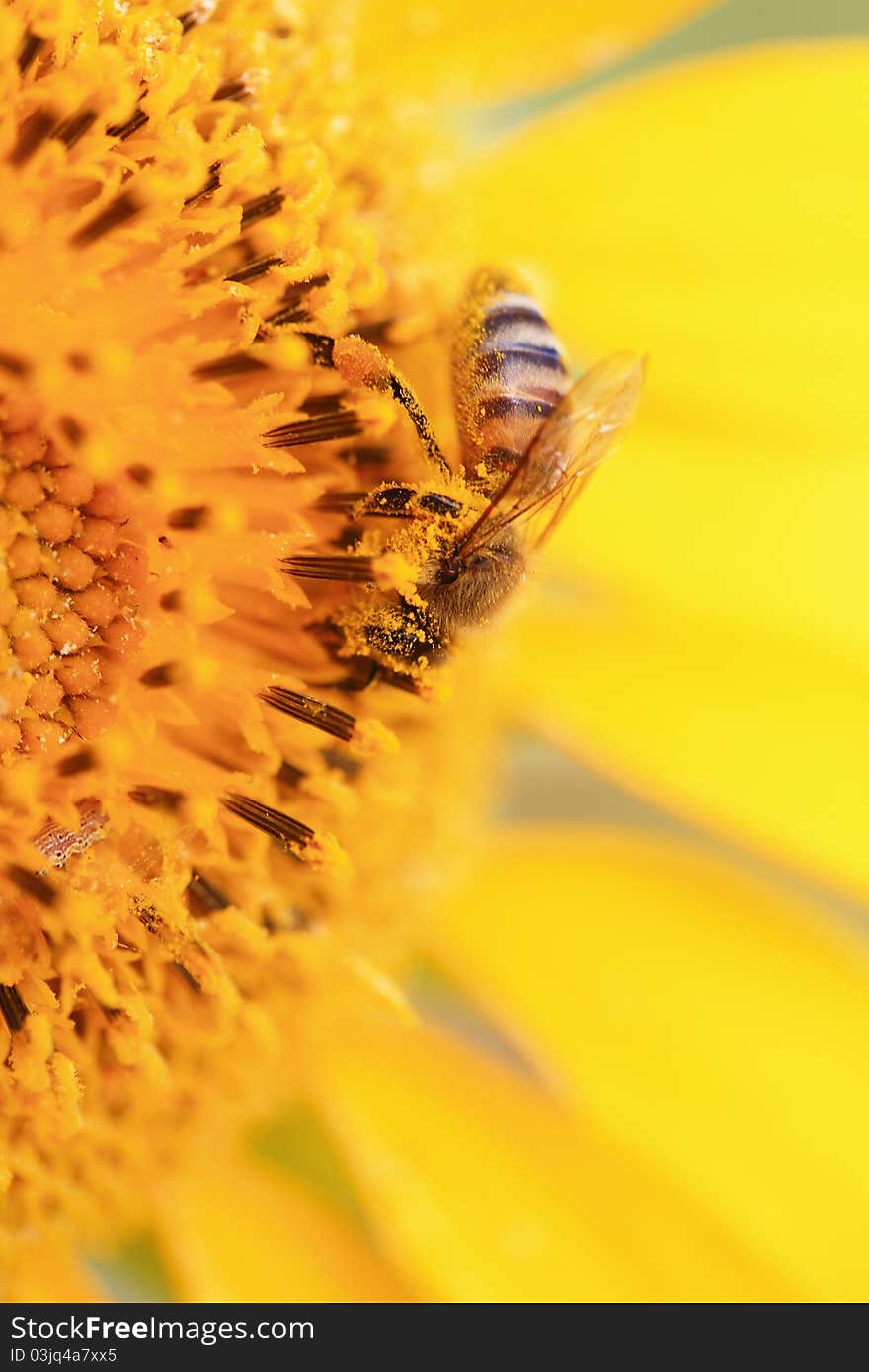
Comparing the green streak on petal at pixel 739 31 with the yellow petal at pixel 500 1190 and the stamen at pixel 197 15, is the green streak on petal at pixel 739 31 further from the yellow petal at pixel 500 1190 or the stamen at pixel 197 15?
the yellow petal at pixel 500 1190

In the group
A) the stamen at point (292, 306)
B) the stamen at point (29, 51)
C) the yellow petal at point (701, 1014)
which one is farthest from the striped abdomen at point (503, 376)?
the yellow petal at point (701, 1014)

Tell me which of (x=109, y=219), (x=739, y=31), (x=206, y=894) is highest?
(x=739, y=31)

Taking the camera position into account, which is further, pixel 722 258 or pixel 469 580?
pixel 722 258

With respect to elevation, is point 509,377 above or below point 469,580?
above

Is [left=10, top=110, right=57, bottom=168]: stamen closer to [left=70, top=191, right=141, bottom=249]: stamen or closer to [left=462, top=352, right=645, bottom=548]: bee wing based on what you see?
[left=70, top=191, right=141, bottom=249]: stamen

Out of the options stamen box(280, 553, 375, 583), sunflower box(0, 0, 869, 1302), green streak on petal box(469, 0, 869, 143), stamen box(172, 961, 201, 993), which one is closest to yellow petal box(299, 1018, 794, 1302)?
sunflower box(0, 0, 869, 1302)

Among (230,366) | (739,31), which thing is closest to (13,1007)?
(230,366)

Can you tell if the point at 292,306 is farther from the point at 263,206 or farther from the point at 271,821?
the point at 271,821
